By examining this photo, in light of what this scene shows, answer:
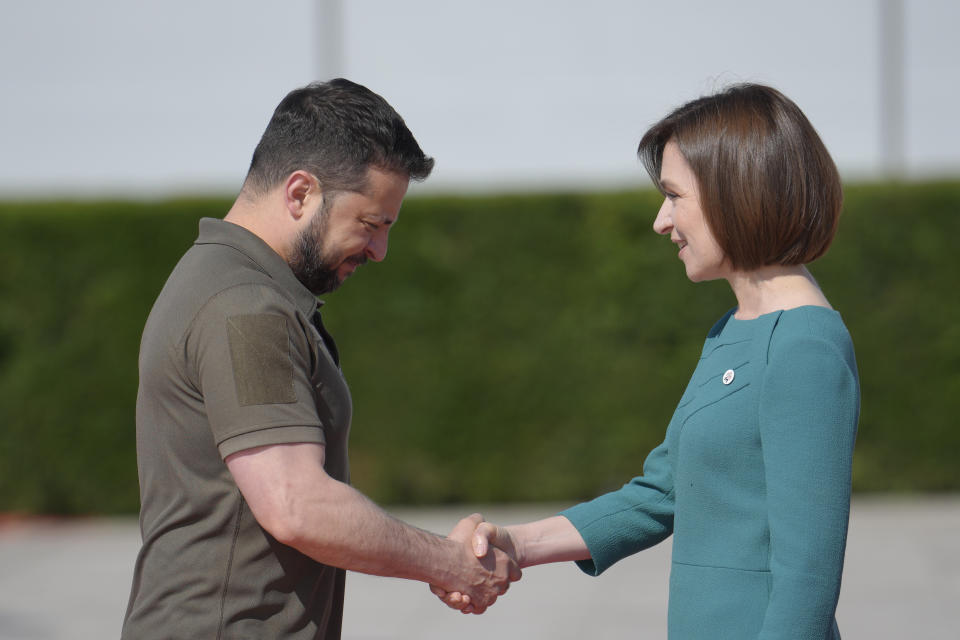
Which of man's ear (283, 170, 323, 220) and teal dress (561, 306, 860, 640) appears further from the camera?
man's ear (283, 170, 323, 220)

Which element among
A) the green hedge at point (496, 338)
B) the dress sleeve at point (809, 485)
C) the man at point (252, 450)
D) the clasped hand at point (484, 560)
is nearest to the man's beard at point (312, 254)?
the man at point (252, 450)

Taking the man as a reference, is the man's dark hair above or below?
above

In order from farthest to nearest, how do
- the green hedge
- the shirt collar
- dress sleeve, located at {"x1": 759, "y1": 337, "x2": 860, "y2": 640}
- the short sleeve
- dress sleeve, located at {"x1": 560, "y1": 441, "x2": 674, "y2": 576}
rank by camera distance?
1. the green hedge
2. dress sleeve, located at {"x1": 560, "y1": 441, "x2": 674, "y2": 576}
3. the shirt collar
4. the short sleeve
5. dress sleeve, located at {"x1": 759, "y1": 337, "x2": 860, "y2": 640}

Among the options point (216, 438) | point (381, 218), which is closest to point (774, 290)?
point (381, 218)

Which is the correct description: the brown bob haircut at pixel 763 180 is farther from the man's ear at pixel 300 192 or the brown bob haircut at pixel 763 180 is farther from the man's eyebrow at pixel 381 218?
the man's ear at pixel 300 192

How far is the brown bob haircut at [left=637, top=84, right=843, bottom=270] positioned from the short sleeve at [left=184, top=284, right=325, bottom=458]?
897 millimetres

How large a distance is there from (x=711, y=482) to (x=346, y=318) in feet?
18.8

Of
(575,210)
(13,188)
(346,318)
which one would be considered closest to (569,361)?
(575,210)

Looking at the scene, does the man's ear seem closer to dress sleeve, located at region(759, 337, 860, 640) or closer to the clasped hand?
the clasped hand

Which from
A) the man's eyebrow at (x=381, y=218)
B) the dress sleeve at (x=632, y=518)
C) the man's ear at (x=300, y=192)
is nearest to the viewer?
the man's ear at (x=300, y=192)

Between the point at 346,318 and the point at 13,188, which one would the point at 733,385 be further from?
the point at 13,188

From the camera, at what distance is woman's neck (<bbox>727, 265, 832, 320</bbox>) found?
2.01m

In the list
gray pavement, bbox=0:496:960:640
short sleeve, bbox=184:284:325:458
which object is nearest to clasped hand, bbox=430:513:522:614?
short sleeve, bbox=184:284:325:458

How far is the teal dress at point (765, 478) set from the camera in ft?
5.85
